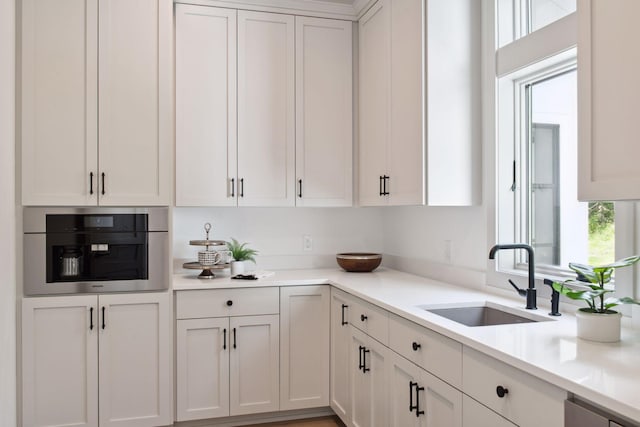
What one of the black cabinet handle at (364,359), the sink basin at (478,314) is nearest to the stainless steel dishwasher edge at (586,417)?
the sink basin at (478,314)

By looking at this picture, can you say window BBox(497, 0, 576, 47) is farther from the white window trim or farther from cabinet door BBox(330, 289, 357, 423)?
cabinet door BBox(330, 289, 357, 423)

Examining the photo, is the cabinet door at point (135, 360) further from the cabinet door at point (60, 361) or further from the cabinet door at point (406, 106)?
the cabinet door at point (406, 106)

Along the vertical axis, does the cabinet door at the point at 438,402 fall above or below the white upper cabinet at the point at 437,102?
below

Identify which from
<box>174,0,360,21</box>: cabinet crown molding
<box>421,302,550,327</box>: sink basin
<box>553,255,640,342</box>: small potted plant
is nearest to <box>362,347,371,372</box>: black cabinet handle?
<box>421,302,550,327</box>: sink basin

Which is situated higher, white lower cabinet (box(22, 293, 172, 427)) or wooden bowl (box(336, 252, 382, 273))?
wooden bowl (box(336, 252, 382, 273))

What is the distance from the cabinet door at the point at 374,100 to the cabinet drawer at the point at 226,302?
875mm

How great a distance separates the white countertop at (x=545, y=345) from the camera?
3.70 feet

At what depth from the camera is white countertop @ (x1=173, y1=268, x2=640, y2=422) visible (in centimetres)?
113

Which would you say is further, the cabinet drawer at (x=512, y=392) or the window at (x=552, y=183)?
the window at (x=552, y=183)

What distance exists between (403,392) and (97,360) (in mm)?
1655

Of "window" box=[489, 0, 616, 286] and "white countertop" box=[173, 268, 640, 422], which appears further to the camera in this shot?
"window" box=[489, 0, 616, 286]

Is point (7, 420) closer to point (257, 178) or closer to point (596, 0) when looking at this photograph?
point (596, 0)

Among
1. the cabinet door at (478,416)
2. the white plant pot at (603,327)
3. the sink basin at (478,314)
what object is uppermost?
the white plant pot at (603,327)

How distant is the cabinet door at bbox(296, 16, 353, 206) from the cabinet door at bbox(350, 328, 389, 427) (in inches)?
41.3
